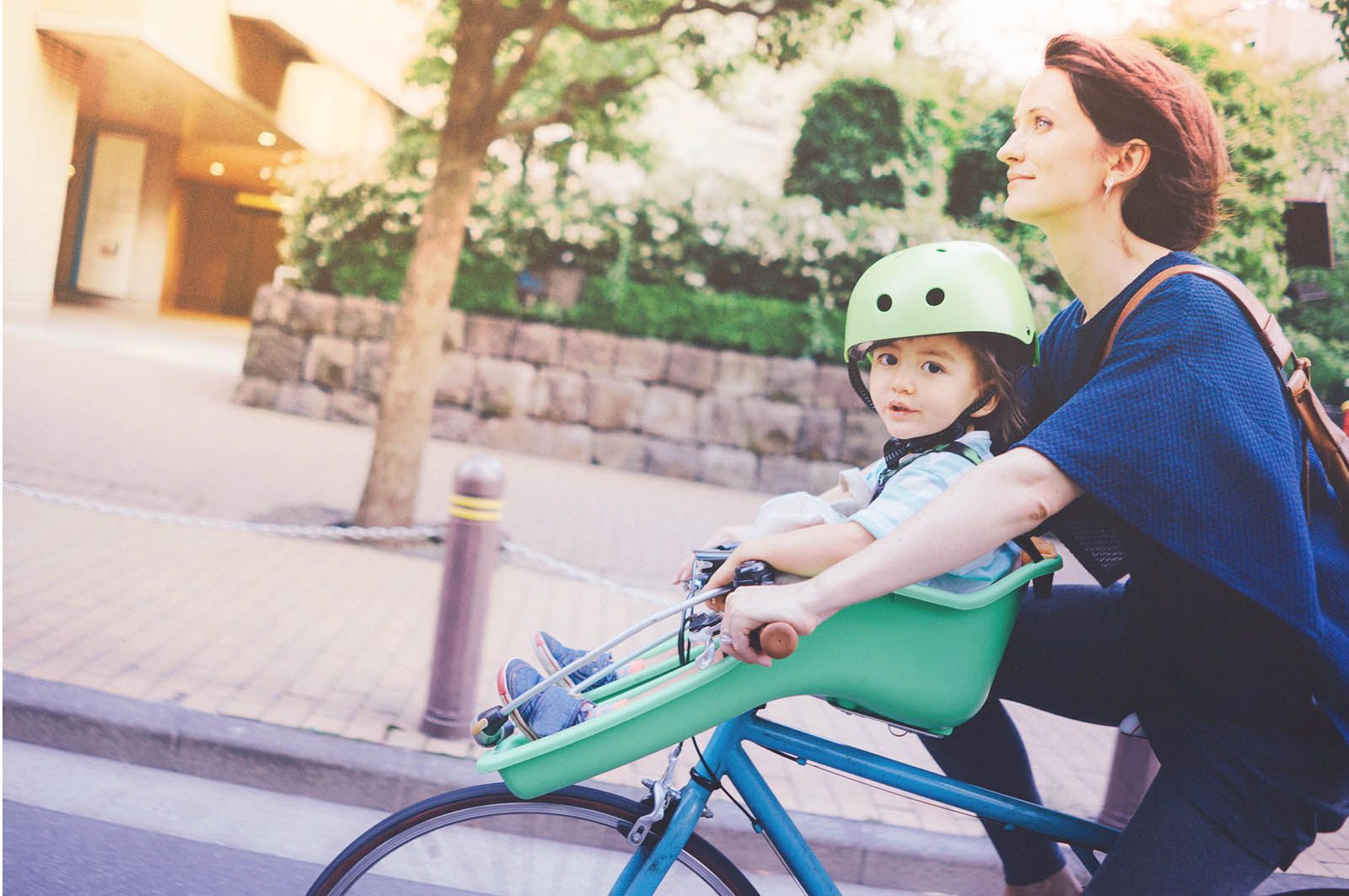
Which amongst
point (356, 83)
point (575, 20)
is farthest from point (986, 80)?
point (356, 83)

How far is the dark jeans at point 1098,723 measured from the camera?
1590 mm

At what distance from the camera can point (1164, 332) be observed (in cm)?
153

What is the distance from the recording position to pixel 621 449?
11688mm

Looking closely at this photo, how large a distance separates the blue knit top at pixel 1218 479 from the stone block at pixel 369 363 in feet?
36.2

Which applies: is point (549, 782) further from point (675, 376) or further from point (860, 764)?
point (675, 376)

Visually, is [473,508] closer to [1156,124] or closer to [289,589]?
[289,589]

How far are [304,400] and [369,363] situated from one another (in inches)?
34.9

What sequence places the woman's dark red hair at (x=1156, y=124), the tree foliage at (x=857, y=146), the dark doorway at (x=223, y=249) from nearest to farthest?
1. the woman's dark red hair at (x=1156, y=124)
2. the tree foliage at (x=857, y=146)
3. the dark doorway at (x=223, y=249)

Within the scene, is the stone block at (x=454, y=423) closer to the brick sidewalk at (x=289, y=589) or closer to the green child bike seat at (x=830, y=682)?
the brick sidewalk at (x=289, y=589)

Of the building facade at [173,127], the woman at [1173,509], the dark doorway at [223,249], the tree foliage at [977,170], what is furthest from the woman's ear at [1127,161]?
the dark doorway at [223,249]

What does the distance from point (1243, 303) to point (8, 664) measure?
4.06m

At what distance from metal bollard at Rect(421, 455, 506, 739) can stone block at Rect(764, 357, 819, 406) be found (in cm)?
797

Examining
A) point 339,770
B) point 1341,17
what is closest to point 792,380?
point 1341,17

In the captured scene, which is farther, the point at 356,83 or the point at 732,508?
the point at 356,83
